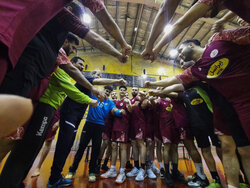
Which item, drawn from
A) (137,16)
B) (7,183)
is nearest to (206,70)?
(7,183)

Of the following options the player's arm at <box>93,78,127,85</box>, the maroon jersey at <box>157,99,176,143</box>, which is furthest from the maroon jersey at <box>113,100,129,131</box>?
the player's arm at <box>93,78,127,85</box>

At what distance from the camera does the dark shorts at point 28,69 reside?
0.78 metres

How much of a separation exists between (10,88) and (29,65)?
164 millimetres

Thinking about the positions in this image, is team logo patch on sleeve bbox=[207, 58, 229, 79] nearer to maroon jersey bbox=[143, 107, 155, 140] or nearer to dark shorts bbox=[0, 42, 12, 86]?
dark shorts bbox=[0, 42, 12, 86]

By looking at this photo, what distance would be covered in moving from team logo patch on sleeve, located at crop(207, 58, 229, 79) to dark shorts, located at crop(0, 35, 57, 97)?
1.56 metres

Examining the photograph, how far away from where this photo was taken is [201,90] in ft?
7.95

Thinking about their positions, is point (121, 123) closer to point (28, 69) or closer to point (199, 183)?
point (199, 183)

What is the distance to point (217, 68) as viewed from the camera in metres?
1.48

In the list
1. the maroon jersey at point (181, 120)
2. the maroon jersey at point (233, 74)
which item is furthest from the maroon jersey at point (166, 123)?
the maroon jersey at point (233, 74)

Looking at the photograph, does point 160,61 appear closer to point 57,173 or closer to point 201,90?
point 201,90

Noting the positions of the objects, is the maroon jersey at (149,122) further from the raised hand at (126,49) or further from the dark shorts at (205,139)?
the raised hand at (126,49)

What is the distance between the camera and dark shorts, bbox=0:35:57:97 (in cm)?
78

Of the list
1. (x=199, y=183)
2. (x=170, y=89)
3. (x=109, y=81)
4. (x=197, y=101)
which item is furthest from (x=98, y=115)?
(x=199, y=183)

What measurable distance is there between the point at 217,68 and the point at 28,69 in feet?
5.51
